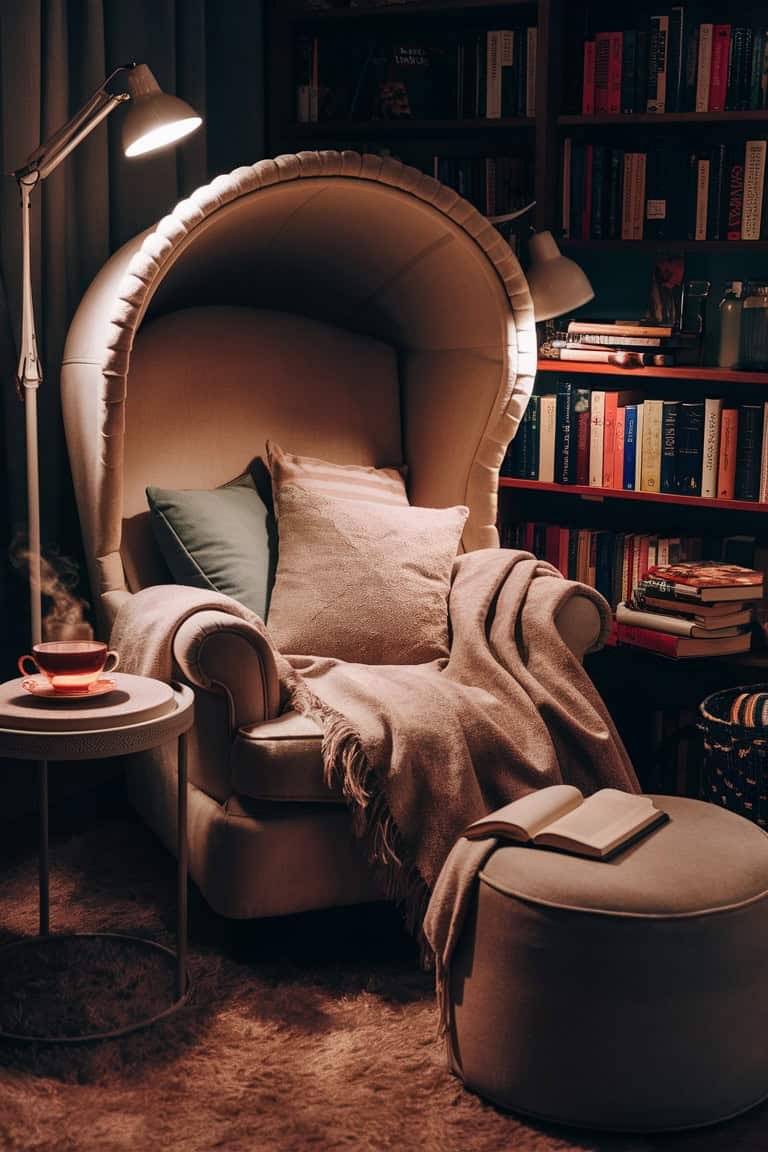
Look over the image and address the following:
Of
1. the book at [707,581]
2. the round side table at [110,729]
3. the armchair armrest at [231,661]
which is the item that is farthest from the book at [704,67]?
the round side table at [110,729]

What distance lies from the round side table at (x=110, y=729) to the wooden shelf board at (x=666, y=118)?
5.73 ft

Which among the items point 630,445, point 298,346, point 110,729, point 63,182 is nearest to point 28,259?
point 63,182

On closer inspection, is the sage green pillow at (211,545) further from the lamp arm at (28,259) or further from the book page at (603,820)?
the book page at (603,820)

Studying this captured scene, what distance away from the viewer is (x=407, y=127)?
3281mm

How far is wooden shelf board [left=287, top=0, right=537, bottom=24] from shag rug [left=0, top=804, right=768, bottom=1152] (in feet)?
7.14

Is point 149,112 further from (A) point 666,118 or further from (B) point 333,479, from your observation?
(A) point 666,118

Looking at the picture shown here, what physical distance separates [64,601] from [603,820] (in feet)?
4.63

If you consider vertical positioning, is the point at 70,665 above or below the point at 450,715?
above

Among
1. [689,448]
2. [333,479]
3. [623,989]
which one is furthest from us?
[689,448]

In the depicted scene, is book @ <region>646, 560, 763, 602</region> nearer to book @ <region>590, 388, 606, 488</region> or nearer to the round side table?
book @ <region>590, 388, 606, 488</region>

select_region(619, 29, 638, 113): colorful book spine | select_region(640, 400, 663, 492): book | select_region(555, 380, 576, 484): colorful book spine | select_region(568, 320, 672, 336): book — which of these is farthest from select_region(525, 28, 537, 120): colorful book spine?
select_region(640, 400, 663, 492): book

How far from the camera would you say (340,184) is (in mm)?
2652

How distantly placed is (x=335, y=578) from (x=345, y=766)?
1.80 ft

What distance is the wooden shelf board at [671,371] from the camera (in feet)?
9.41
